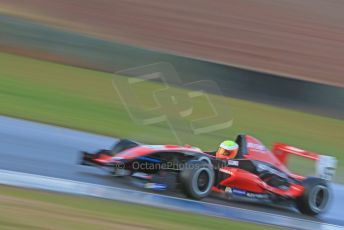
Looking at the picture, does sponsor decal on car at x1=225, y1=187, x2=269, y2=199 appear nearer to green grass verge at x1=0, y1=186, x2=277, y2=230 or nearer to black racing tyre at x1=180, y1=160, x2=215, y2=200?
black racing tyre at x1=180, y1=160, x2=215, y2=200

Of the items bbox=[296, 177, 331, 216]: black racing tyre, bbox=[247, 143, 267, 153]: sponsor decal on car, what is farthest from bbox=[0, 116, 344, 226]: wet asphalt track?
bbox=[247, 143, 267, 153]: sponsor decal on car

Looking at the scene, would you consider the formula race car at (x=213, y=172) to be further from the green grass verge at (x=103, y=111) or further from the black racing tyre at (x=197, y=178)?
the green grass verge at (x=103, y=111)

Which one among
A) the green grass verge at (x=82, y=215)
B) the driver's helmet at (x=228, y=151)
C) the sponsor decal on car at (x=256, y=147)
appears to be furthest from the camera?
the sponsor decal on car at (x=256, y=147)

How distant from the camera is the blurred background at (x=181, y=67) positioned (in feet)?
32.3

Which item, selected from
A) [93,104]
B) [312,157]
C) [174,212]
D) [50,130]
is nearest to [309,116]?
[93,104]

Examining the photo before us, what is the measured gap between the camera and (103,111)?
11156 mm

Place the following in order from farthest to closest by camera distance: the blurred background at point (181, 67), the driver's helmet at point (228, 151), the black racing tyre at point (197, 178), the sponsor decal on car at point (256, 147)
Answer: the blurred background at point (181, 67) < the sponsor decal on car at point (256, 147) < the driver's helmet at point (228, 151) < the black racing tyre at point (197, 178)

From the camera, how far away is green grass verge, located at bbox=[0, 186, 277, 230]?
16.4 ft

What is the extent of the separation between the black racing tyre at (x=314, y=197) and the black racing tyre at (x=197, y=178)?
3.88 ft

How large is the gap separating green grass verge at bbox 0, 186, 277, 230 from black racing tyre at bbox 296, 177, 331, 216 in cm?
120

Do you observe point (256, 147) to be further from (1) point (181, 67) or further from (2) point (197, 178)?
(1) point (181, 67)

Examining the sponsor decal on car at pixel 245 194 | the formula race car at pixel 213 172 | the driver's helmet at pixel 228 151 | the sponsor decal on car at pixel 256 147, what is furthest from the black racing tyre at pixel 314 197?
the driver's helmet at pixel 228 151

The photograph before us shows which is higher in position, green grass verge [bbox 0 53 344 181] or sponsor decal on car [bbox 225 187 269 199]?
green grass verge [bbox 0 53 344 181]

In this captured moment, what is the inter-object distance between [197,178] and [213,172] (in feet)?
0.82
